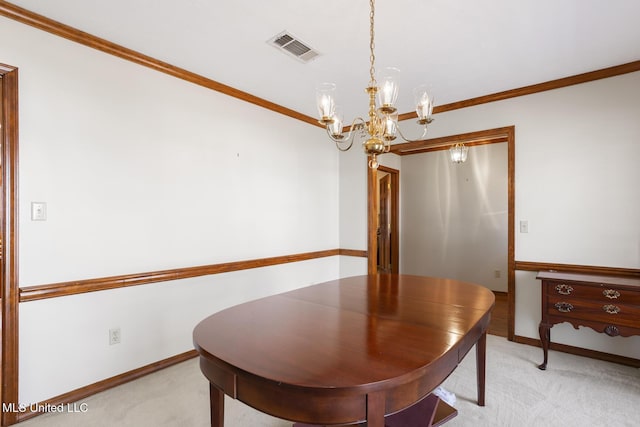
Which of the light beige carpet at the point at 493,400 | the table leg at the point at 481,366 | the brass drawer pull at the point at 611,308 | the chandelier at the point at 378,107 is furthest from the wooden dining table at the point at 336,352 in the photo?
the brass drawer pull at the point at 611,308

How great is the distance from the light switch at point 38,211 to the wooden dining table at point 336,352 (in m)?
1.42

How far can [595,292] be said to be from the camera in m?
2.35

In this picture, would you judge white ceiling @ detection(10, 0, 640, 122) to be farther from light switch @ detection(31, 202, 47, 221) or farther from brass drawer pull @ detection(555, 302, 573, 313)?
brass drawer pull @ detection(555, 302, 573, 313)

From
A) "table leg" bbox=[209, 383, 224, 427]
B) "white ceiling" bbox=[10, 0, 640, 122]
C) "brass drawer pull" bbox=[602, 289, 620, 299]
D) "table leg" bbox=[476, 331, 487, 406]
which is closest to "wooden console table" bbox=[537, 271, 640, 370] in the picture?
"brass drawer pull" bbox=[602, 289, 620, 299]

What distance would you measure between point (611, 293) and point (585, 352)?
32.2 inches

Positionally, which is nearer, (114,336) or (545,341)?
(114,336)

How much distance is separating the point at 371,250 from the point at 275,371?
3.22m

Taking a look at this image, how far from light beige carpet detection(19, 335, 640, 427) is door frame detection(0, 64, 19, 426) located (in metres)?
0.26

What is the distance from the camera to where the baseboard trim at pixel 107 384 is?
6.45 feet

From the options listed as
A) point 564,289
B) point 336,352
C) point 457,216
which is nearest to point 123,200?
point 336,352

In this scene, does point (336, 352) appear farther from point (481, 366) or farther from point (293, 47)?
point (293, 47)

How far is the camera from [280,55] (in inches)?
95.8

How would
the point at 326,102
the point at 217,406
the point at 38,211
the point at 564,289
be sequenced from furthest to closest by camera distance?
the point at 564,289 → the point at 38,211 → the point at 326,102 → the point at 217,406

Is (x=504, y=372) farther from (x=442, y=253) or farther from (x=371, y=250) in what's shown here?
(x=442, y=253)
